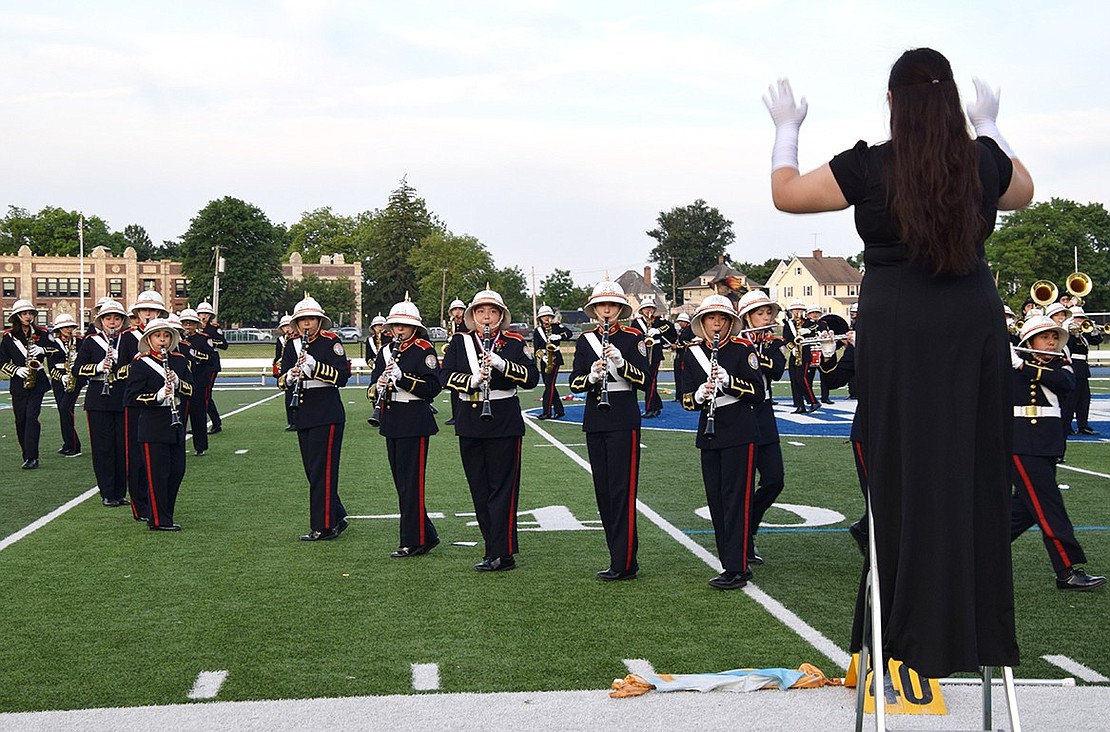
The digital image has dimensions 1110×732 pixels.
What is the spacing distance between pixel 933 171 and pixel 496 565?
5.71 meters

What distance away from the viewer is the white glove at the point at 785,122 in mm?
3240

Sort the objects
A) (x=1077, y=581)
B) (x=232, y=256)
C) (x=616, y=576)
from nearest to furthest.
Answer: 1. (x=1077, y=581)
2. (x=616, y=576)
3. (x=232, y=256)

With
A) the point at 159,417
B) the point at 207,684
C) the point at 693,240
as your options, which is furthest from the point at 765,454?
the point at 693,240

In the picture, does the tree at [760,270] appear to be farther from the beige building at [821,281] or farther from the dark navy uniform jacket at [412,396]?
→ the dark navy uniform jacket at [412,396]

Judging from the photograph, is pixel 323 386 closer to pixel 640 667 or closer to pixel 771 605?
pixel 771 605

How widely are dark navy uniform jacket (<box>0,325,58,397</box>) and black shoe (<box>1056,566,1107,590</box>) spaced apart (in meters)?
12.5

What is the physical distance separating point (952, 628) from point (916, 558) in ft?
0.66

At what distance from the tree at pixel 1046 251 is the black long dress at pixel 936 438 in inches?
3814

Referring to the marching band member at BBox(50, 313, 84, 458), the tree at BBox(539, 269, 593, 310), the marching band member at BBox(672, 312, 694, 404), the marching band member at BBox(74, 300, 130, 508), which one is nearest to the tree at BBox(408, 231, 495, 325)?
the tree at BBox(539, 269, 593, 310)

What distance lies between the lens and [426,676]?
17.9 feet

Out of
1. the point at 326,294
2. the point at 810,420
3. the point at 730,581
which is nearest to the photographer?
the point at 730,581

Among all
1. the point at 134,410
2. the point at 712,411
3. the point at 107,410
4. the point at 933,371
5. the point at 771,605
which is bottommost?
the point at 771,605

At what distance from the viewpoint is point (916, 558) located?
303 centimetres

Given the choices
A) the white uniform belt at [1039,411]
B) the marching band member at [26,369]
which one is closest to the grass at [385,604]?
the white uniform belt at [1039,411]
